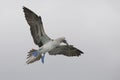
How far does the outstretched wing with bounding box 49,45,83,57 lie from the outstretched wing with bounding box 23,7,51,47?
1.70m

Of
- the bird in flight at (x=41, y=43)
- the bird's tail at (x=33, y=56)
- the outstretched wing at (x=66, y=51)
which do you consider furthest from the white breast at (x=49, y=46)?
the outstretched wing at (x=66, y=51)

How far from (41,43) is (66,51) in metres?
2.73

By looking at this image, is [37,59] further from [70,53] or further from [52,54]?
[70,53]

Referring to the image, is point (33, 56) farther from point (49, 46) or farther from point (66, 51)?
point (66, 51)

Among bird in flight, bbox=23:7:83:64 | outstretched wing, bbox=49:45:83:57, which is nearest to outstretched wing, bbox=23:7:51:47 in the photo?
bird in flight, bbox=23:7:83:64

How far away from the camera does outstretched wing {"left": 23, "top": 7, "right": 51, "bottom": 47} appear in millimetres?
22497

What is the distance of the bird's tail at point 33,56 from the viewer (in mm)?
21045

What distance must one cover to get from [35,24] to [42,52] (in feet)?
9.25

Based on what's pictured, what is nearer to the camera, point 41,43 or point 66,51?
point 41,43

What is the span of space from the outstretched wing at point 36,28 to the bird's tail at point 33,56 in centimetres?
125

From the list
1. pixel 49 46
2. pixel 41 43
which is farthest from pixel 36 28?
pixel 49 46

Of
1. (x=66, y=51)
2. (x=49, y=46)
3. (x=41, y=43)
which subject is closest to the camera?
(x=49, y=46)

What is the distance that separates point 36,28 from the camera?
76.1ft

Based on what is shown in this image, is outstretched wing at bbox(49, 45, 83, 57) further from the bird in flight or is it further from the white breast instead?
the white breast
